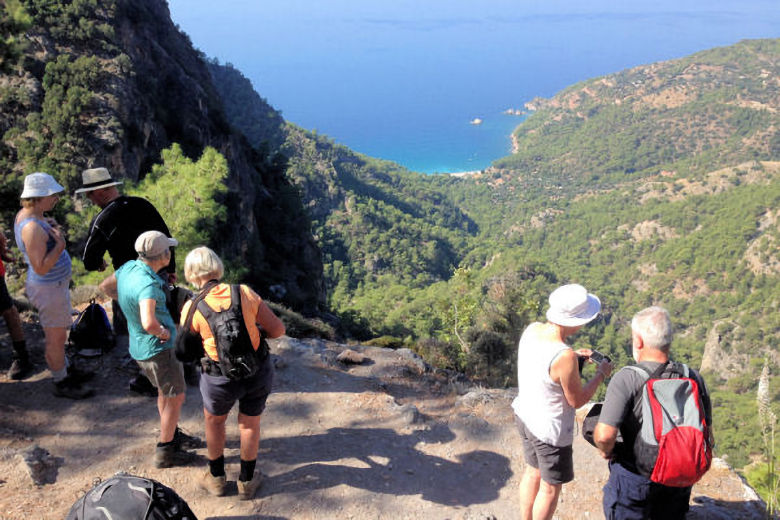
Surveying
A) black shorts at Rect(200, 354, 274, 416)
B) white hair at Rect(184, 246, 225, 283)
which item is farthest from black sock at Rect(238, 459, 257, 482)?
white hair at Rect(184, 246, 225, 283)

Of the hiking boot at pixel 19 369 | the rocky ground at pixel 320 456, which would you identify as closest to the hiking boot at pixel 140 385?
the rocky ground at pixel 320 456

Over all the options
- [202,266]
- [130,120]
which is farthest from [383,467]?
[130,120]

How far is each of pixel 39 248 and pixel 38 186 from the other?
488 mm

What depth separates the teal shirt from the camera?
3297 millimetres

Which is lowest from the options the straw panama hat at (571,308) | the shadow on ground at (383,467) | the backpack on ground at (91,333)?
the shadow on ground at (383,467)

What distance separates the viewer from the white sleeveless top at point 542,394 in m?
2.88

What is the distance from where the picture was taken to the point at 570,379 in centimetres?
279

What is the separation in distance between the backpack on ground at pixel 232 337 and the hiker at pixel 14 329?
8.89 ft

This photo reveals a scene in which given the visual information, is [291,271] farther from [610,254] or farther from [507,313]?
[610,254]

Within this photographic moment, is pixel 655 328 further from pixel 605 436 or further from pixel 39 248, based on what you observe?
pixel 39 248

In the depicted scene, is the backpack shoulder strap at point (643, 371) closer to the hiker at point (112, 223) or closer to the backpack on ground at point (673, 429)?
the backpack on ground at point (673, 429)

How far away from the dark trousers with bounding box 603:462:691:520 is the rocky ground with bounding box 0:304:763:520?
1471mm

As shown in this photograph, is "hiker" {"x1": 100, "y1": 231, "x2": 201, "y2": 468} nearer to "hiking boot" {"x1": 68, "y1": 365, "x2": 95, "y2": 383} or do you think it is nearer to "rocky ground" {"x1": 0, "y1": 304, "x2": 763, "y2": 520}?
"rocky ground" {"x1": 0, "y1": 304, "x2": 763, "y2": 520}

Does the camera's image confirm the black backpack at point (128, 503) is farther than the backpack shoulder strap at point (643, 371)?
No
